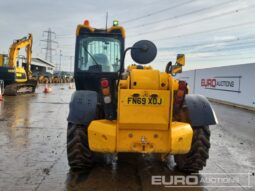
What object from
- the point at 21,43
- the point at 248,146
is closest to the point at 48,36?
the point at 21,43

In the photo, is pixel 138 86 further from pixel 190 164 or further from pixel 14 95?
pixel 14 95

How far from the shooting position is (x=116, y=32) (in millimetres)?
7137

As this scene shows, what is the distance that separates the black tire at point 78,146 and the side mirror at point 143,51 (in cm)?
141

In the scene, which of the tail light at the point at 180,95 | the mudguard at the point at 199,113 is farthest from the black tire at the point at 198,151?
the tail light at the point at 180,95

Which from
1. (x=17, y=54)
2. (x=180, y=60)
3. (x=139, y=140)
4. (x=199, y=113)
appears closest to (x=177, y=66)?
(x=180, y=60)

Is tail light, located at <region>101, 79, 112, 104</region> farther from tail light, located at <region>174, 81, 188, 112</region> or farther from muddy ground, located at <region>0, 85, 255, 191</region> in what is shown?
muddy ground, located at <region>0, 85, 255, 191</region>

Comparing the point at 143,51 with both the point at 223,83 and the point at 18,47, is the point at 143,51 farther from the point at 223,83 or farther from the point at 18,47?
the point at 18,47

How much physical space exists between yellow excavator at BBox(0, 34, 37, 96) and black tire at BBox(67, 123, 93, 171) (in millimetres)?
17399

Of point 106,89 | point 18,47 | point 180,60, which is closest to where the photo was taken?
point 106,89

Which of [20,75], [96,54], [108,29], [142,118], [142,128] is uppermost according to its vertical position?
[108,29]

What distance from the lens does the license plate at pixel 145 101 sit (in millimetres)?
4848

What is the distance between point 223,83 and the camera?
22766 mm

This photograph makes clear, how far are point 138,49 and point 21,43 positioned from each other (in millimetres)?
19213

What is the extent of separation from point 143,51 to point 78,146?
180 cm
